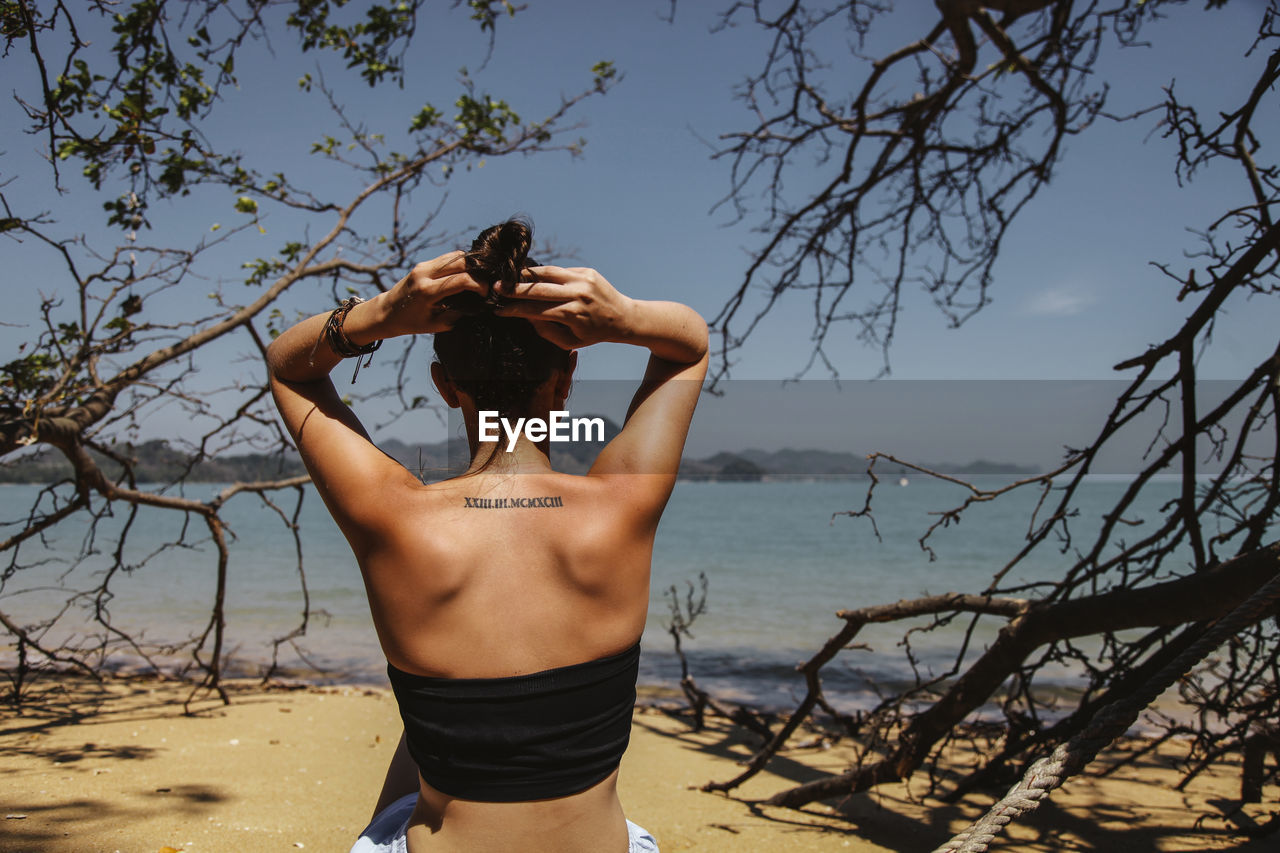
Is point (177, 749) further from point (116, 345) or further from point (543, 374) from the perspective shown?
point (543, 374)

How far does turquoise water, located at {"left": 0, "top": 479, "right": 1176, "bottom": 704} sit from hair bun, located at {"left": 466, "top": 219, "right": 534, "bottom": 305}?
2267 millimetres

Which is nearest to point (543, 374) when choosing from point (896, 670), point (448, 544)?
point (448, 544)

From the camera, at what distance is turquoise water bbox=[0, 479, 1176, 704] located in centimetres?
872

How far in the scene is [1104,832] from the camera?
360cm

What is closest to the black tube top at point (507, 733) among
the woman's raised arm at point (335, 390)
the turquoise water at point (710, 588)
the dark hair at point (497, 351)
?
the woman's raised arm at point (335, 390)

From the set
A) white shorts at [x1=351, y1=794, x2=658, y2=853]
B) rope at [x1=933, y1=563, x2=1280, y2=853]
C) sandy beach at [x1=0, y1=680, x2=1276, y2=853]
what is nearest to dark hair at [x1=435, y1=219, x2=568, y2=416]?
white shorts at [x1=351, y1=794, x2=658, y2=853]

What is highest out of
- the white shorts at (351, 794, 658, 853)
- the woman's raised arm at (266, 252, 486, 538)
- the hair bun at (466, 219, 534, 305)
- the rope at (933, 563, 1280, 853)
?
the hair bun at (466, 219, 534, 305)

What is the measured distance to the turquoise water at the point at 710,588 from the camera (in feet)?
28.6

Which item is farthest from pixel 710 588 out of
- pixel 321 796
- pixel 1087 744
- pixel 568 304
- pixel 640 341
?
pixel 568 304

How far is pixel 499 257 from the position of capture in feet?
4.14

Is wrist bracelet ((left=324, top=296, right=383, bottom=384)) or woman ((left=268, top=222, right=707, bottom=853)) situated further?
wrist bracelet ((left=324, top=296, right=383, bottom=384))

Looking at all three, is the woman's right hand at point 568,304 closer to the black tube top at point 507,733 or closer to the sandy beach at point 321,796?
the black tube top at point 507,733

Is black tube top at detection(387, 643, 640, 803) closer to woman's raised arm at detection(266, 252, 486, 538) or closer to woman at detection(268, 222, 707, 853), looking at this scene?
woman at detection(268, 222, 707, 853)

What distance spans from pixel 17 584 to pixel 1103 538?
15.8m
